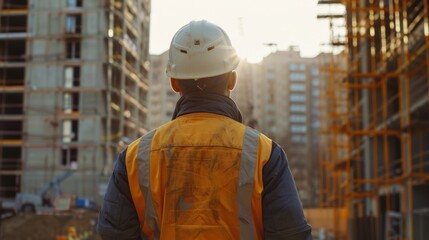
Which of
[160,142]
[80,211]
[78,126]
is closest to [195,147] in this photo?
[160,142]

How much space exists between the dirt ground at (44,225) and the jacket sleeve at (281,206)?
1212 inches

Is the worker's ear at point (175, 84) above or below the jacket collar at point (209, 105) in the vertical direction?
above

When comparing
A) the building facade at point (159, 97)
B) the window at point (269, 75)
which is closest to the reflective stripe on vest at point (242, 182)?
the building facade at point (159, 97)

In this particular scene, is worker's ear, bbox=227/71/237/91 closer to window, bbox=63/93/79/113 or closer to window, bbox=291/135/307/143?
window, bbox=63/93/79/113

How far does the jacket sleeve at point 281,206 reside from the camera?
78.7 inches

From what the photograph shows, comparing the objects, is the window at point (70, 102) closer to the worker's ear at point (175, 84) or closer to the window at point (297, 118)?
the worker's ear at point (175, 84)

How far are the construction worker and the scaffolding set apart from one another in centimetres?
1335

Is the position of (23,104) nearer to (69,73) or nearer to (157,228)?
(69,73)

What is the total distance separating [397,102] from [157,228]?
2216 cm

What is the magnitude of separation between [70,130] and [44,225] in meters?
10.4

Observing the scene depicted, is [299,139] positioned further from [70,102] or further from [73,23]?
[70,102]

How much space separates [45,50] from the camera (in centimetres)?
4472

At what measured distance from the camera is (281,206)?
2010mm

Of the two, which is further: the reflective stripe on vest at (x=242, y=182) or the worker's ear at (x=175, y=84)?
the worker's ear at (x=175, y=84)
